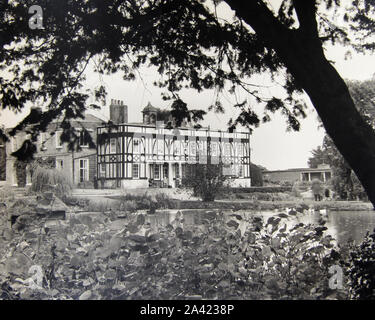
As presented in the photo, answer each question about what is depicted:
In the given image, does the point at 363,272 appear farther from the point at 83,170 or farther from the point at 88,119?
the point at 83,170

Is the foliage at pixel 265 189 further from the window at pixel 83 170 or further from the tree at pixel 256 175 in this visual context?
the window at pixel 83 170

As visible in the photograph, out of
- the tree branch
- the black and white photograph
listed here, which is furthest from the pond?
the tree branch

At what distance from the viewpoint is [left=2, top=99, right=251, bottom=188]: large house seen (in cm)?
392

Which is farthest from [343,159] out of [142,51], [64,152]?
[64,152]

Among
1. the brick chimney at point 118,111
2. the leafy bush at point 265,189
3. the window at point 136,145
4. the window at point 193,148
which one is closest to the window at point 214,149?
the window at point 193,148

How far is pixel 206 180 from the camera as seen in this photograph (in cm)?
554

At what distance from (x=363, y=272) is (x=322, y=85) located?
1.59 meters

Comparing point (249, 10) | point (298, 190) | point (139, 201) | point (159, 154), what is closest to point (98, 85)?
point (159, 154)

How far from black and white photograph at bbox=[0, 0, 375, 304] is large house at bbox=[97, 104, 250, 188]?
23mm

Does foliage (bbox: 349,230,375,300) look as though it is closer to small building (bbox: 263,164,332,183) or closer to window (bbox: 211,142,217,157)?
small building (bbox: 263,164,332,183)

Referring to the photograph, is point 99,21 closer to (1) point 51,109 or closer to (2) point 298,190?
(1) point 51,109

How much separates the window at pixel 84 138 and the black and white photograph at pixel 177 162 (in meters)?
0.02

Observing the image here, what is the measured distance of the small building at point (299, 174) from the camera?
17.1 ft
